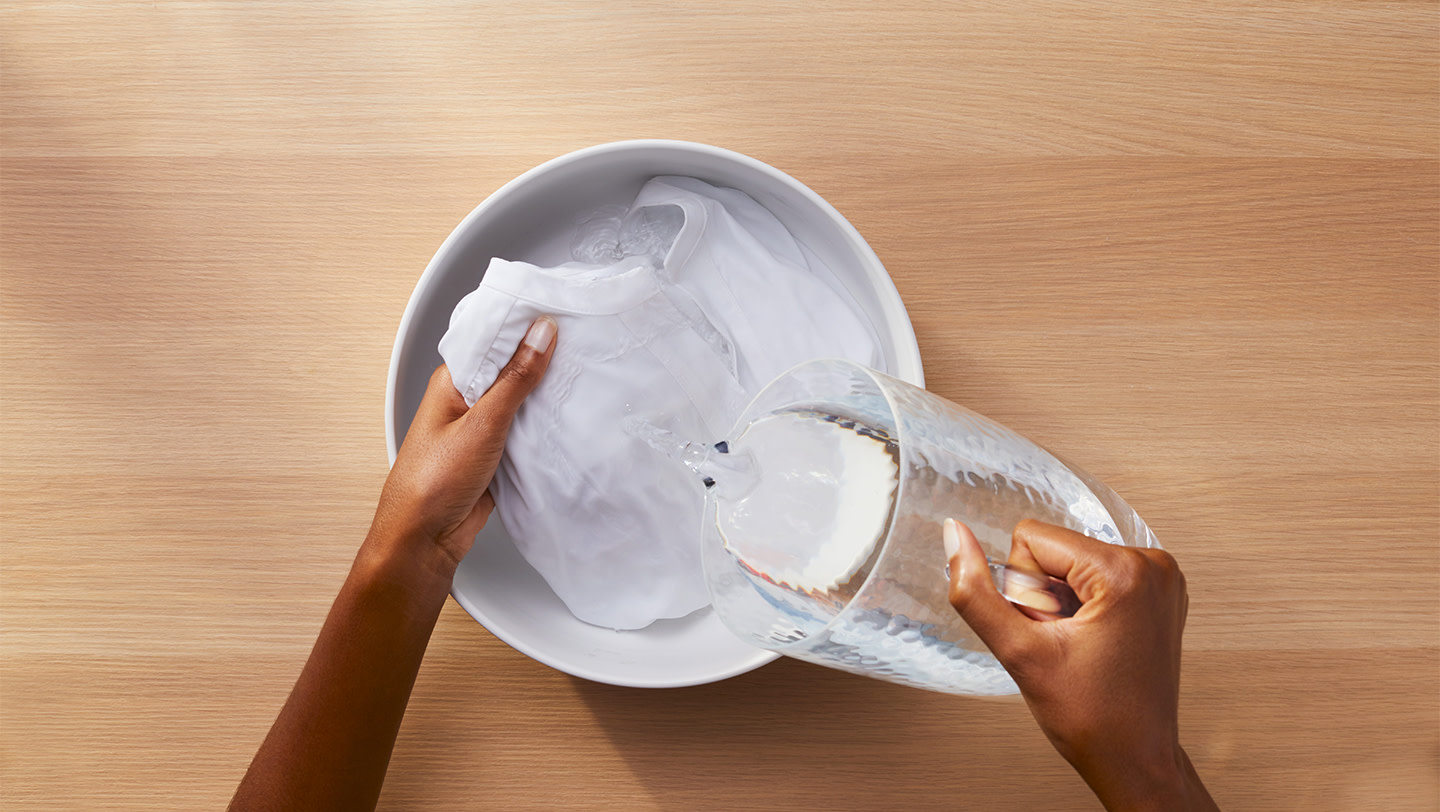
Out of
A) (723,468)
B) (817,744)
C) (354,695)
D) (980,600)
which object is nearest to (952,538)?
(980,600)

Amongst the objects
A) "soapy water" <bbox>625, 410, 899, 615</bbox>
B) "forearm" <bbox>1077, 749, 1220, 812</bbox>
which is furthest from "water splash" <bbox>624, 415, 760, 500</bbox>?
"forearm" <bbox>1077, 749, 1220, 812</bbox>

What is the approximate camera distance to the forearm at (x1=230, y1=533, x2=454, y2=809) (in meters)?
0.52

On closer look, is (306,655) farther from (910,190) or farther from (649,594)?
(910,190)

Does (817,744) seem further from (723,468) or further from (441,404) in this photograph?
(441,404)

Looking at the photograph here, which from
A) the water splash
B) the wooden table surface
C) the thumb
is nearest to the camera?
the thumb

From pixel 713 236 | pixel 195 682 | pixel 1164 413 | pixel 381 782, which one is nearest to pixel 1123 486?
pixel 1164 413

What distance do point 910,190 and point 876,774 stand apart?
16.6 inches

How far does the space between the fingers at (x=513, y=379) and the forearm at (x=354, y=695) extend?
0.10 metres

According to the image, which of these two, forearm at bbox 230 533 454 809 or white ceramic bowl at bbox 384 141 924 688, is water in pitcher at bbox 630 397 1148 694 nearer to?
white ceramic bowl at bbox 384 141 924 688

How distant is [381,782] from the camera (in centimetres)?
54

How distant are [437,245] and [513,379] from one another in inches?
6.0

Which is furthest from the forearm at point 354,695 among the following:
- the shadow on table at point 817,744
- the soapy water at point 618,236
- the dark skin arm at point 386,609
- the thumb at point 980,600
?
the thumb at point 980,600

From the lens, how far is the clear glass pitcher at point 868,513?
1.26ft

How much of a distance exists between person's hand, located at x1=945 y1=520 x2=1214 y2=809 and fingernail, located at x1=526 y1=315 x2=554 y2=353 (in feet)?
0.89
